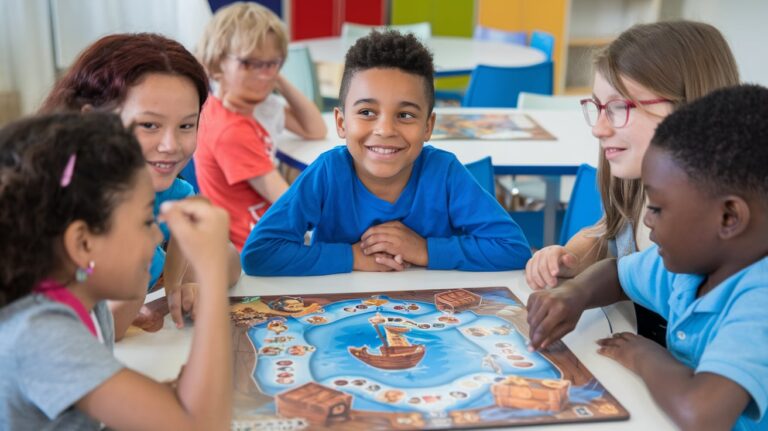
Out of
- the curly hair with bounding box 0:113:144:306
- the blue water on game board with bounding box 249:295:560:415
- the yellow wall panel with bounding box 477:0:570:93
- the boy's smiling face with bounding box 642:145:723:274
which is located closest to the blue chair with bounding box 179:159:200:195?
the blue water on game board with bounding box 249:295:560:415

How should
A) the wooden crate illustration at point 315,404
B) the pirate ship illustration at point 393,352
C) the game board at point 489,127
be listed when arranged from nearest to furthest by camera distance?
the wooden crate illustration at point 315,404 < the pirate ship illustration at point 393,352 < the game board at point 489,127

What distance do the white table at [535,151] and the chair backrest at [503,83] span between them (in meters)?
0.57

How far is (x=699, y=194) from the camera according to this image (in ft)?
3.43

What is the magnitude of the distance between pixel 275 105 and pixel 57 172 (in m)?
1.92

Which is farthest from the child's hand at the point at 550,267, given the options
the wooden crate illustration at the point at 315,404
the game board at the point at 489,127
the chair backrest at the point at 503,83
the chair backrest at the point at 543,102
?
the chair backrest at the point at 503,83

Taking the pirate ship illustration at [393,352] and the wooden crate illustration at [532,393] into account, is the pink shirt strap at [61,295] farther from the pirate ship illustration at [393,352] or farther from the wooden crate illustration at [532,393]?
the wooden crate illustration at [532,393]

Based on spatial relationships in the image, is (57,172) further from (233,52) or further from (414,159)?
(233,52)

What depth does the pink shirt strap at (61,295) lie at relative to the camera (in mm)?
899

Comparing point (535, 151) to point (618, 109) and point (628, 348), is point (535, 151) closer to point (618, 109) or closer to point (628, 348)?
point (618, 109)

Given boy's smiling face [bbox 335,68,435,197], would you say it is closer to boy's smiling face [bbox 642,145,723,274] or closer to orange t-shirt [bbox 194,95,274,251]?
boy's smiling face [bbox 642,145,723,274]

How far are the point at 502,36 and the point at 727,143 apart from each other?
14.2ft

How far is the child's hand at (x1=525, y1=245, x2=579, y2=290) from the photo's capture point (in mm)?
1479

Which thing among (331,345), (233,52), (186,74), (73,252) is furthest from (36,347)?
(233,52)

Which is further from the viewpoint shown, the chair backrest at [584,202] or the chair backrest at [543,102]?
the chair backrest at [543,102]
